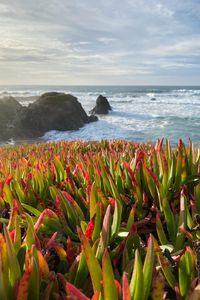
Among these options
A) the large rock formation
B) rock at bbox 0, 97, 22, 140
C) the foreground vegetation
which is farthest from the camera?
the large rock formation

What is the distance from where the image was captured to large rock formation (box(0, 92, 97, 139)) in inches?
833

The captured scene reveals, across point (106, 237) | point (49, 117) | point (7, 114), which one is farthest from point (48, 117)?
point (106, 237)

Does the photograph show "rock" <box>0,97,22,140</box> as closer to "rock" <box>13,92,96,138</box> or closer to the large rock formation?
the large rock formation

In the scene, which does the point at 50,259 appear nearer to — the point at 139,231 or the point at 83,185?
the point at 139,231

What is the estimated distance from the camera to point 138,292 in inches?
32.3

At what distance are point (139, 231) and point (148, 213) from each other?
206mm

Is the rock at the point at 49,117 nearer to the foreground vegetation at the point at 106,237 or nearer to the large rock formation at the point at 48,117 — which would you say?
the large rock formation at the point at 48,117

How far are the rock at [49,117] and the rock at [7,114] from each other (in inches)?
21.6

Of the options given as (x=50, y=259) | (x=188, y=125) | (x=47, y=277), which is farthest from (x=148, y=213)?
(x=188, y=125)

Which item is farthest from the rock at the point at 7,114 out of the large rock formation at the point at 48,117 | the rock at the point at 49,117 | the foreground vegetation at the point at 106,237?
the foreground vegetation at the point at 106,237

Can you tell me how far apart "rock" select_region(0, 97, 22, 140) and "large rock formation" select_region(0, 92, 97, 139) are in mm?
294

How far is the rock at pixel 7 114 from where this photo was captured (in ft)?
68.5

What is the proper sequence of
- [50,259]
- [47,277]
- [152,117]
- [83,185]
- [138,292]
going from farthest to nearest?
[152,117], [83,185], [50,259], [47,277], [138,292]

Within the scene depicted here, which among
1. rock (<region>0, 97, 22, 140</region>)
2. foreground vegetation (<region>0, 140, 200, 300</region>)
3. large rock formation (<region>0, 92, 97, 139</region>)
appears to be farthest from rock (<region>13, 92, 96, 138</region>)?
foreground vegetation (<region>0, 140, 200, 300</region>)
